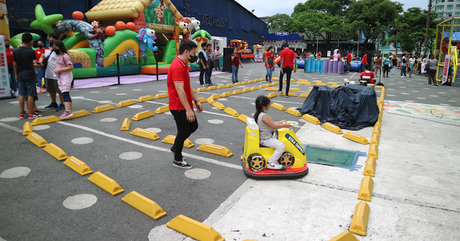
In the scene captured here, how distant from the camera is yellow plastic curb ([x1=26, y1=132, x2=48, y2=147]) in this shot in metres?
5.09

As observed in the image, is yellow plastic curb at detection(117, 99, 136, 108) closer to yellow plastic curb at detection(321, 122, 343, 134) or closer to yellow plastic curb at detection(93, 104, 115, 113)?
yellow plastic curb at detection(93, 104, 115, 113)

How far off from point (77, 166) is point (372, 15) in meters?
64.1

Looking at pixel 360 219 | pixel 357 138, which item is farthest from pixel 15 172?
pixel 357 138

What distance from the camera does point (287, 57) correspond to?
Result: 1097 centimetres

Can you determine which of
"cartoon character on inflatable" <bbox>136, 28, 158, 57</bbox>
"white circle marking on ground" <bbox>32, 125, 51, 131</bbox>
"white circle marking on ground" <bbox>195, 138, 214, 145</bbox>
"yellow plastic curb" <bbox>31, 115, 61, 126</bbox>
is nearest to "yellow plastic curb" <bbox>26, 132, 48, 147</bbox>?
"white circle marking on ground" <bbox>32, 125, 51, 131</bbox>

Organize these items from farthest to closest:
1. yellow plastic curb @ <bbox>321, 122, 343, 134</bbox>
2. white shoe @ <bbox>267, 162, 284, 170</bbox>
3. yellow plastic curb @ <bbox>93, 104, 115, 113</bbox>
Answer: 1. yellow plastic curb @ <bbox>93, 104, 115, 113</bbox>
2. yellow plastic curb @ <bbox>321, 122, 343, 134</bbox>
3. white shoe @ <bbox>267, 162, 284, 170</bbox>

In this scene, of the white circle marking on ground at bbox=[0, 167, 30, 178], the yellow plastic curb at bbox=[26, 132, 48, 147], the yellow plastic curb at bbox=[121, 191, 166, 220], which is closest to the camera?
the yellow plastic curb at bbox=[121, 191, 166, 220]

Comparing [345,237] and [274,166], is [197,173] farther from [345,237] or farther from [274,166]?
[345,237]

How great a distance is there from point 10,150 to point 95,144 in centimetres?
131

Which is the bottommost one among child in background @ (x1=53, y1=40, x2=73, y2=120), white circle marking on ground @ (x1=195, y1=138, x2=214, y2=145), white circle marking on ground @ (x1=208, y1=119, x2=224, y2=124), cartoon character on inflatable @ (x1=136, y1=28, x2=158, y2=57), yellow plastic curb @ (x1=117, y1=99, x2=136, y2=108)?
white circle marking on ground @ (x1=195, y1=138, x2=214, y2=145)

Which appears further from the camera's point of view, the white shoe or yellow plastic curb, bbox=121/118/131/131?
yellow plastic curb, bbox=121/118/131/131

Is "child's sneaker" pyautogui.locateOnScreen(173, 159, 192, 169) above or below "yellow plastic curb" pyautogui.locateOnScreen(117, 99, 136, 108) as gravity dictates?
below

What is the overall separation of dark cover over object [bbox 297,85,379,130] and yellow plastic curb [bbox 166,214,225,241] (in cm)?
537

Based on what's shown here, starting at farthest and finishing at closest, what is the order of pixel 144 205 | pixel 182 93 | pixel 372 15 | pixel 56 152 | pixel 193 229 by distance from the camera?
pixel 372 15 < pixel 56 152 < pixel 182 93 < pixel 144 205 < pixel 193 229
